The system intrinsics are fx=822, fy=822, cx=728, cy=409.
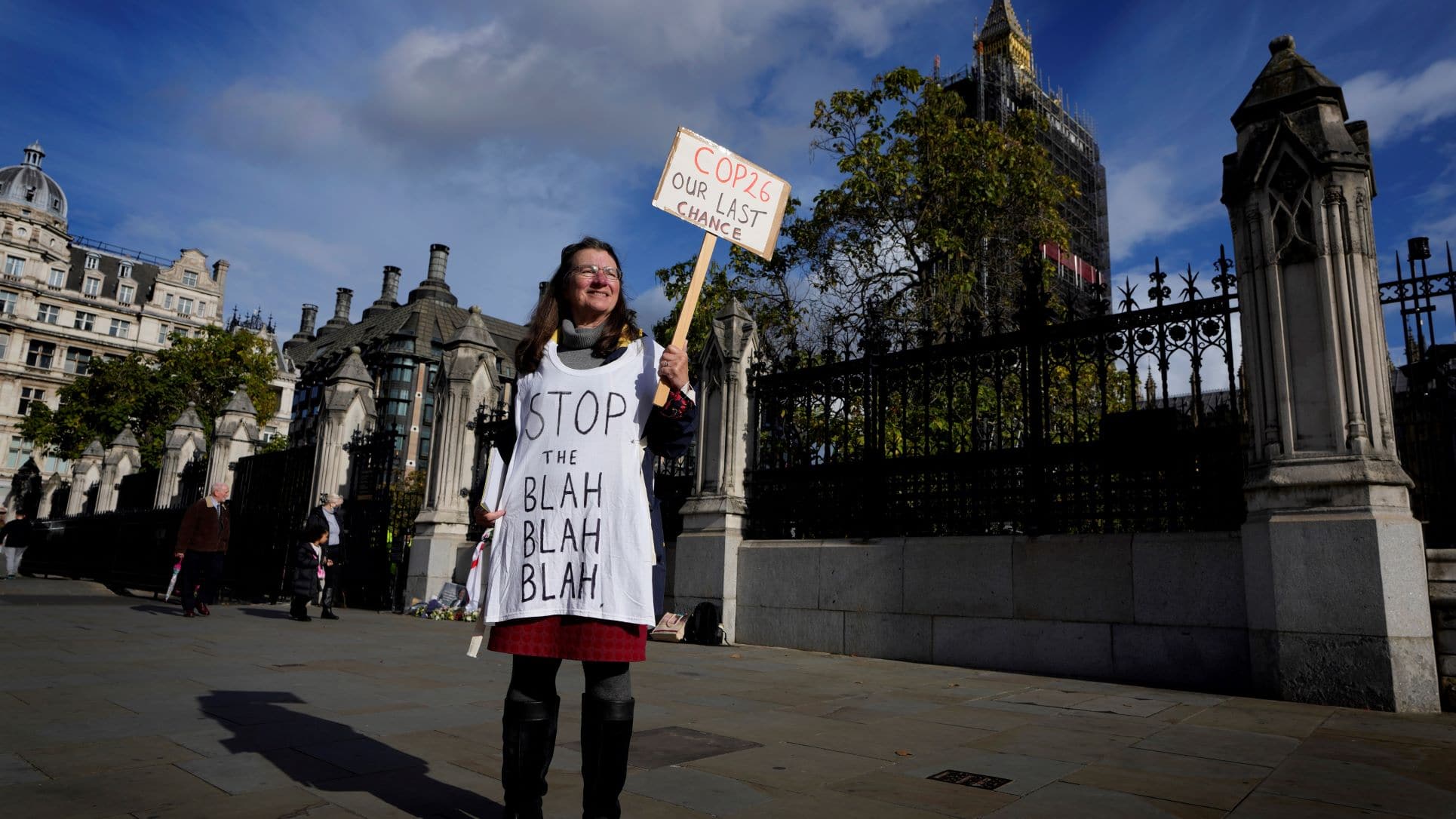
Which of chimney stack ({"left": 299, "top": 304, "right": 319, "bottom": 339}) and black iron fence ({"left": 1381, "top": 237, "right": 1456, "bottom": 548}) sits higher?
chimney stack ({"left": 299, "top": 304, "right": 319, "bottom": 339})

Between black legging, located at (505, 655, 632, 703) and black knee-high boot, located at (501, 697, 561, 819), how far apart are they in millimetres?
31

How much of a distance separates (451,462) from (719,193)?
454 inches

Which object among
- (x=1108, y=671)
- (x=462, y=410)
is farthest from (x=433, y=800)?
(x=462, y=410)

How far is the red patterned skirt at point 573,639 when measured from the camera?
2484 millimetres

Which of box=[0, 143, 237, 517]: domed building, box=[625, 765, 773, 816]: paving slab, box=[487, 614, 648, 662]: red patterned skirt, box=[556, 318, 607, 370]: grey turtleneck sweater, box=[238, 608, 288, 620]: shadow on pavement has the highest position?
box=[0, 143, 237, 517]: domed building

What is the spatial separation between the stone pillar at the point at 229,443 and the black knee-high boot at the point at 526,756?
785 inches

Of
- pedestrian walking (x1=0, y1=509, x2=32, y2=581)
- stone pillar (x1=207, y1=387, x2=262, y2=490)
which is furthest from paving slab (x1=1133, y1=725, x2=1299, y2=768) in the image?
pedestrian walking (x1=0, y1=509, x2=32, y2=581)

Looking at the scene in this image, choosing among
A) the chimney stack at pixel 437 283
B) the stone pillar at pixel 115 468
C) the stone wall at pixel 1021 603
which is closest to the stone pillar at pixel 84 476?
the stone pillar at pixel 115 468

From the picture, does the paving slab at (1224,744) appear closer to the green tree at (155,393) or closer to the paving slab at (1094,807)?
the paving slab at (1094,807)

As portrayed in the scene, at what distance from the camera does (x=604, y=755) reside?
2412 mm

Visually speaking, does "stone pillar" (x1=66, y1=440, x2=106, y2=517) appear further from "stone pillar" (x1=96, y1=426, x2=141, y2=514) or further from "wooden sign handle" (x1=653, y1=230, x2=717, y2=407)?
"wooden sign handle" (x1=653, y1=230, x2=717, y2=407)

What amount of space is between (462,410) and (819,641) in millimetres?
8000

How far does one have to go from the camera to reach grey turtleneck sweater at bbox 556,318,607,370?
2.83 m

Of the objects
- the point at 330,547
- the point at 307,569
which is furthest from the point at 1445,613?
the point at 330,547
